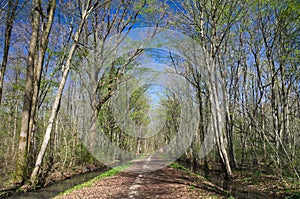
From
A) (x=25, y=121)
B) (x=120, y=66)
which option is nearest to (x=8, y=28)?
(x=25, y=121)

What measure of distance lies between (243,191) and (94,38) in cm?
1376

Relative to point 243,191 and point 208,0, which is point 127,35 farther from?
point 243,191

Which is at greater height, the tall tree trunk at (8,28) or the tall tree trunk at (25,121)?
the tall tree trunk at (8,28)

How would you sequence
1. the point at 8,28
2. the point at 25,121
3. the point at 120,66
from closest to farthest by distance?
the point at 25,121
the point at 8,28
the point at 120,66

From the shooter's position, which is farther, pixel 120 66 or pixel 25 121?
pixel 120 66

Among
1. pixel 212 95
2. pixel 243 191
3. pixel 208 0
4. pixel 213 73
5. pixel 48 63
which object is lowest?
pixel 243 191

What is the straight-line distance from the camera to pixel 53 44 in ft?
58.2

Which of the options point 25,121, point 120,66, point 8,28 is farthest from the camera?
point 120,66

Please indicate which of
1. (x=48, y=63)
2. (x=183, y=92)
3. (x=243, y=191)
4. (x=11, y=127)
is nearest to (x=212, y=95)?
(x=243, y=191)

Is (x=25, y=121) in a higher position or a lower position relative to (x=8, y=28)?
lower

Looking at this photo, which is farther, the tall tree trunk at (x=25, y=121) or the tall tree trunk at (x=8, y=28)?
the tall tree trunk at (x=8, y=28)

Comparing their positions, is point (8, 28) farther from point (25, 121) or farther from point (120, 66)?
point (120, 66)

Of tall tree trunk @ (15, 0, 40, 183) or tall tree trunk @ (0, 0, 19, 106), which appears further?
tall tree trunk @ (0, 0, 19, 106)

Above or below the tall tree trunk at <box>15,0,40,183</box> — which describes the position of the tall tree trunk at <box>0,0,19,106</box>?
above
